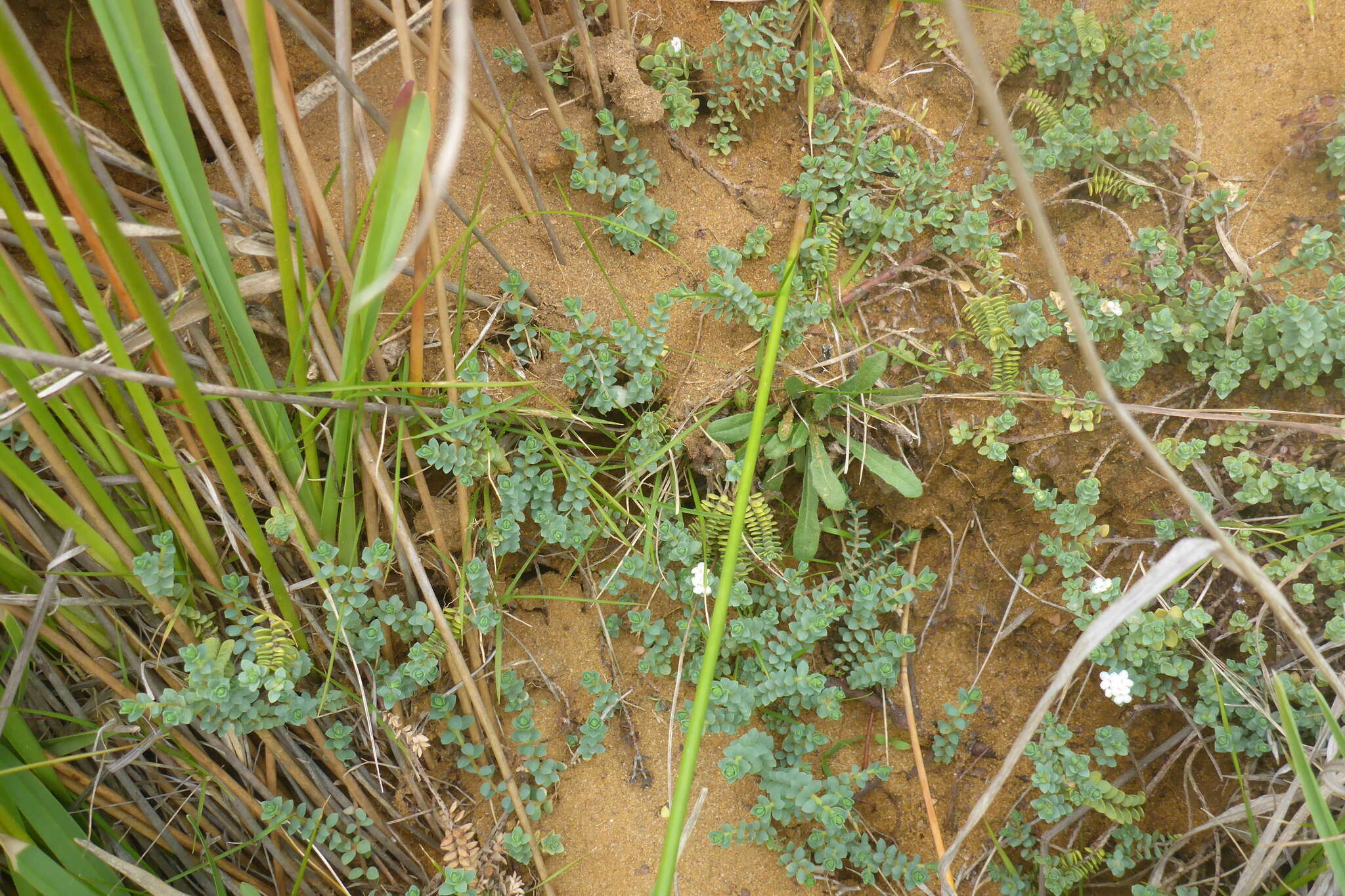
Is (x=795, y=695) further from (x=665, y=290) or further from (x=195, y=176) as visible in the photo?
(x=195, y=176)

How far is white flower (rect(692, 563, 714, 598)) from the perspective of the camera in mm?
2068

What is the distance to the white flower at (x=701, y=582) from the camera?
81.4 inches

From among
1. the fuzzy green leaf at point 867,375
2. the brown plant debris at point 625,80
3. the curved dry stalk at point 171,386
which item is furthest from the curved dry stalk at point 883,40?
the curved dry stalk at point 171,386

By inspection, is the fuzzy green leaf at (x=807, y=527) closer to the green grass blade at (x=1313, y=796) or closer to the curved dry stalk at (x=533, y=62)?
the green grass blade at (x=1313, y=796)

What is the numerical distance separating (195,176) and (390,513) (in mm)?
834

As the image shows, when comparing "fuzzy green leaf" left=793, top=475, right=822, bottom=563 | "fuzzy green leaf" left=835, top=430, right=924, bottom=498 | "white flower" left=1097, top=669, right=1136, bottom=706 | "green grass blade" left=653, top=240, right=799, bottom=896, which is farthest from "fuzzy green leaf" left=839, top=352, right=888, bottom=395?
"white flower" left=1097, top=669, right=1136, bottom=706

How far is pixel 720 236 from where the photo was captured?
2434mm

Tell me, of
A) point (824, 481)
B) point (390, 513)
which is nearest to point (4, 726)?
point (390, 513)

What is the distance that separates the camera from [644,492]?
90.7 inches

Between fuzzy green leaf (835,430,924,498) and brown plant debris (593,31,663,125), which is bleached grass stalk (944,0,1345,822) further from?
brown plant debris (593,31,663,125)

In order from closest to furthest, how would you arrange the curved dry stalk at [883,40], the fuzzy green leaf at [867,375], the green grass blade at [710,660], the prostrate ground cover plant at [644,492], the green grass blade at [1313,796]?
1. the green grass blade at [710,660]
2. the green grass blade at [1313,796]
3. the prostrate ground cover plant at [644,492]
4. the fuzzy green leaf at [867,375]
5. the curved dry stalk at [883,40]

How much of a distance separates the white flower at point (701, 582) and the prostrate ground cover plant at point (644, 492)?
5cm

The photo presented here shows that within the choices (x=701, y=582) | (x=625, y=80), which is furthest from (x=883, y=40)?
(x=701, y=582)

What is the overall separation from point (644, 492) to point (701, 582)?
12.9 inches
